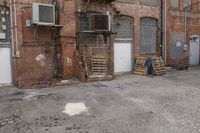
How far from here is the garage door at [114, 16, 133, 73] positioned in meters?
13.6

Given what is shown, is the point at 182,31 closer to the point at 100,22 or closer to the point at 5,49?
the point at 100,22

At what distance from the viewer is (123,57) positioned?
14.0 metres

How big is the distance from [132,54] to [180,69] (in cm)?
366

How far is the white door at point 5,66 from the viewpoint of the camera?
34.1 feet

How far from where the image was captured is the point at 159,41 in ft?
51.3

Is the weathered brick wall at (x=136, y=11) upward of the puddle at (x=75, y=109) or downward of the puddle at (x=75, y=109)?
upward

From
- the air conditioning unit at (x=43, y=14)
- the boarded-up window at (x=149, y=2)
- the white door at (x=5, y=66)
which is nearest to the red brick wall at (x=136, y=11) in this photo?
the boarded-up window at (x=149, y=2)

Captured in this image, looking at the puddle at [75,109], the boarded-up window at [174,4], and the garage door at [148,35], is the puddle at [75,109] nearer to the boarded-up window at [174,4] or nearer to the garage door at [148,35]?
the garage door at [148,35]

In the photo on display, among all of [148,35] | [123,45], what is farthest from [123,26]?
[148,35]

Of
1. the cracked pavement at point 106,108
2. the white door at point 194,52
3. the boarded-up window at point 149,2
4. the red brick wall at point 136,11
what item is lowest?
the cracked pavement at point 106,108

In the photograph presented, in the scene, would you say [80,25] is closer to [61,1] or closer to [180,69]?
[61,1]

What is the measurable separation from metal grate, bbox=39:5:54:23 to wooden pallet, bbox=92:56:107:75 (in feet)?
8.91

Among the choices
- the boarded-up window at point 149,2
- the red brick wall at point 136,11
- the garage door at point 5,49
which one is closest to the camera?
the garage door at point 5,49

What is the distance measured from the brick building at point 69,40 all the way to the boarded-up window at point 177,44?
369cm
